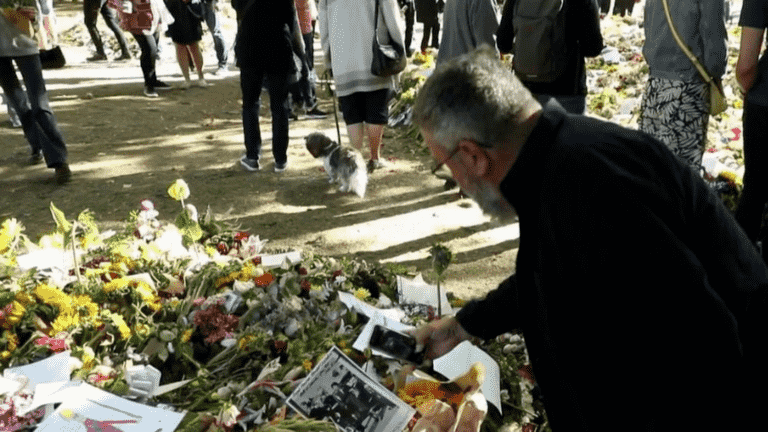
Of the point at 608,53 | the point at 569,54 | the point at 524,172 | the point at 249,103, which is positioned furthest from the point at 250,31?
the point at 608,53

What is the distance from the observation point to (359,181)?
205 inches

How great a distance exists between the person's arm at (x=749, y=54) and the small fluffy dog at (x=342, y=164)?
2720 mm

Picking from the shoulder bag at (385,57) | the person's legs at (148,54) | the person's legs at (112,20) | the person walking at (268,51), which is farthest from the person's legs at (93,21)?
the shoulder bag at (385,57)

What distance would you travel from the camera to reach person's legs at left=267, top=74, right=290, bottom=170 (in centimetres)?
542

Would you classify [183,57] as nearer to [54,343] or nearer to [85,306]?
[85,306]

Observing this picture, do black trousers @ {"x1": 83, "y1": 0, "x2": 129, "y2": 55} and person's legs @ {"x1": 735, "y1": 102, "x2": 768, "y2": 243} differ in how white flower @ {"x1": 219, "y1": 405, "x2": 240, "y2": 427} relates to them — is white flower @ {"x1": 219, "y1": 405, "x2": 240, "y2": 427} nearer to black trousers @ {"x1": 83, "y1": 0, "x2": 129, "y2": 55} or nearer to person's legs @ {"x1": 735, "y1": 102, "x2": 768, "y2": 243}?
person's legs @ {"x1": 735, "y1": 102, "x2": 768, "y2": 243}

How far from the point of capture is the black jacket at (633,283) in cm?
135

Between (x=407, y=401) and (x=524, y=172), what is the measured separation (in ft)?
3.92

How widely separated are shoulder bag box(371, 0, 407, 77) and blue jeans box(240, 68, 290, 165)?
2.72 ft

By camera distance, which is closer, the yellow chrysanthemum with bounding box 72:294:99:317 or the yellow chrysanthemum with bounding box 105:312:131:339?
the yellow chrysanthemum with bounding box 105:312:131:339

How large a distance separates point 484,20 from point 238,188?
2.38 meters

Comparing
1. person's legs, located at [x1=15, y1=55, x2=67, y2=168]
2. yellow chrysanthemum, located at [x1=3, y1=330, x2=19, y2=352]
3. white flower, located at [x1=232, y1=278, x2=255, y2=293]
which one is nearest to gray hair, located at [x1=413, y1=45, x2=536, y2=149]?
white flower, located at [x1=232, y1=278, x2=255, y2=293]

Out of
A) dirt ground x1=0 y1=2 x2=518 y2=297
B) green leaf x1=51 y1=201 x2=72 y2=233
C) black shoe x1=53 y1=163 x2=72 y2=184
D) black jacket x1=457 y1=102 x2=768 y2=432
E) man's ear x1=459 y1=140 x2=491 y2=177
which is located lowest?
dirt ground x1=0 y1=2 x2=518 y2=297

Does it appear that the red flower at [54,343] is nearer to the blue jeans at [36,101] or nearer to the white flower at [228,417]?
the white flower at [228,417]
